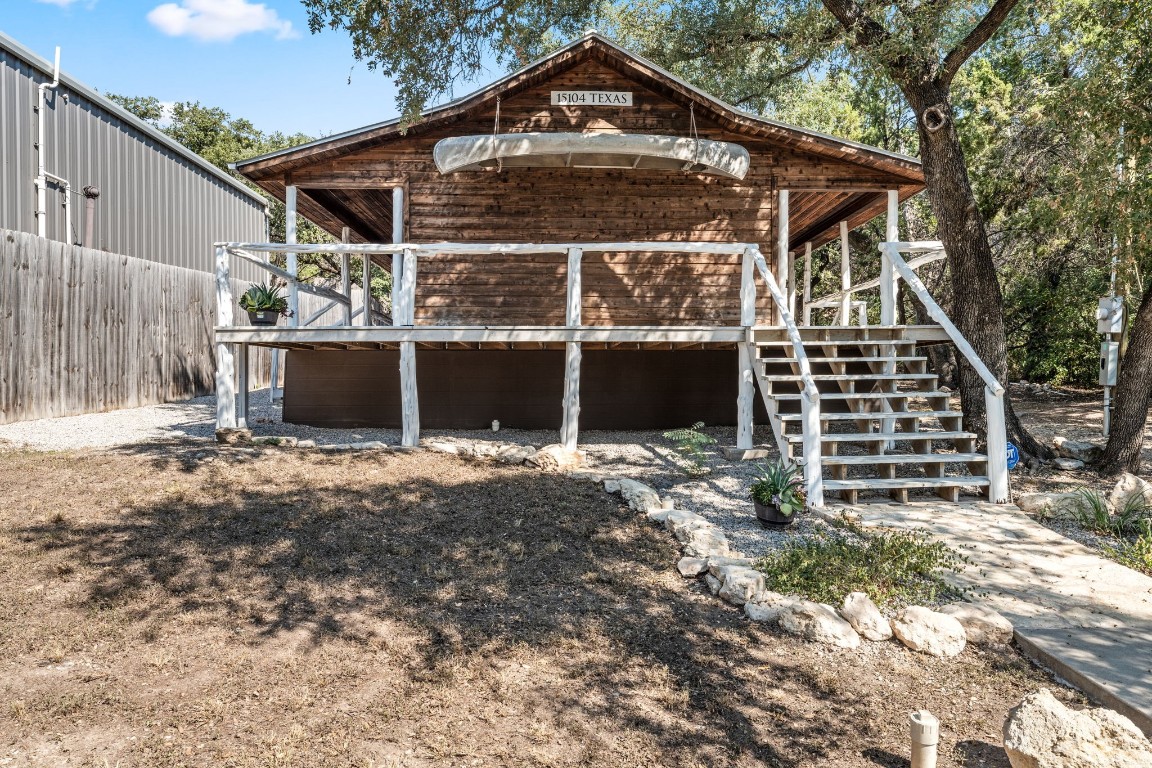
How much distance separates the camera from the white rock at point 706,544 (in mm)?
5093

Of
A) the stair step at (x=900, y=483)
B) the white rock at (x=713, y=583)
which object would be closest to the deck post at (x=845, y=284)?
the stair step at (x=900, y=483)

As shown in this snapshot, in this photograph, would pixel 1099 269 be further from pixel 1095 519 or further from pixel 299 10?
pixel 299 10

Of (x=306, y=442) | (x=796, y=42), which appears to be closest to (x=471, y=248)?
(x=306, y=442)

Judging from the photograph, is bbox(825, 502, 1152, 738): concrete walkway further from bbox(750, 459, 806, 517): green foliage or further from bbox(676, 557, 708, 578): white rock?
bbox(676, 557, 708, 578): white rock

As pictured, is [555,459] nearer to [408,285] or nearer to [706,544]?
[706,544]

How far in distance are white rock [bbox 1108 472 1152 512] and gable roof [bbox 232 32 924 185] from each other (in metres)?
4.91

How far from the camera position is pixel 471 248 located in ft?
26.9

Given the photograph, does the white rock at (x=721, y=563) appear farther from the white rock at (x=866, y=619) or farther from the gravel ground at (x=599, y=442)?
the white rock at (x=866, y=619)

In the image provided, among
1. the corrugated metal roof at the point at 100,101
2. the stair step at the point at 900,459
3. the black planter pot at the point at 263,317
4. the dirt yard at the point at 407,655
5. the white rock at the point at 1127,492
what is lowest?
the dirt yard at the point at 407,655

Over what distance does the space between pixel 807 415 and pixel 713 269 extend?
4387 millimetres

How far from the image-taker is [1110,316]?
881 cm

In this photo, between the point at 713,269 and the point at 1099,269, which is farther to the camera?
the point at 1099,269

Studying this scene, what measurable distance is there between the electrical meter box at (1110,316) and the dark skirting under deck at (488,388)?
5094mm

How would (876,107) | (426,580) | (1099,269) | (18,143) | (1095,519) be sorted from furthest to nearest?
(876,107)
(1099,269)
(18,143)
(1095,519)
(426,580)
